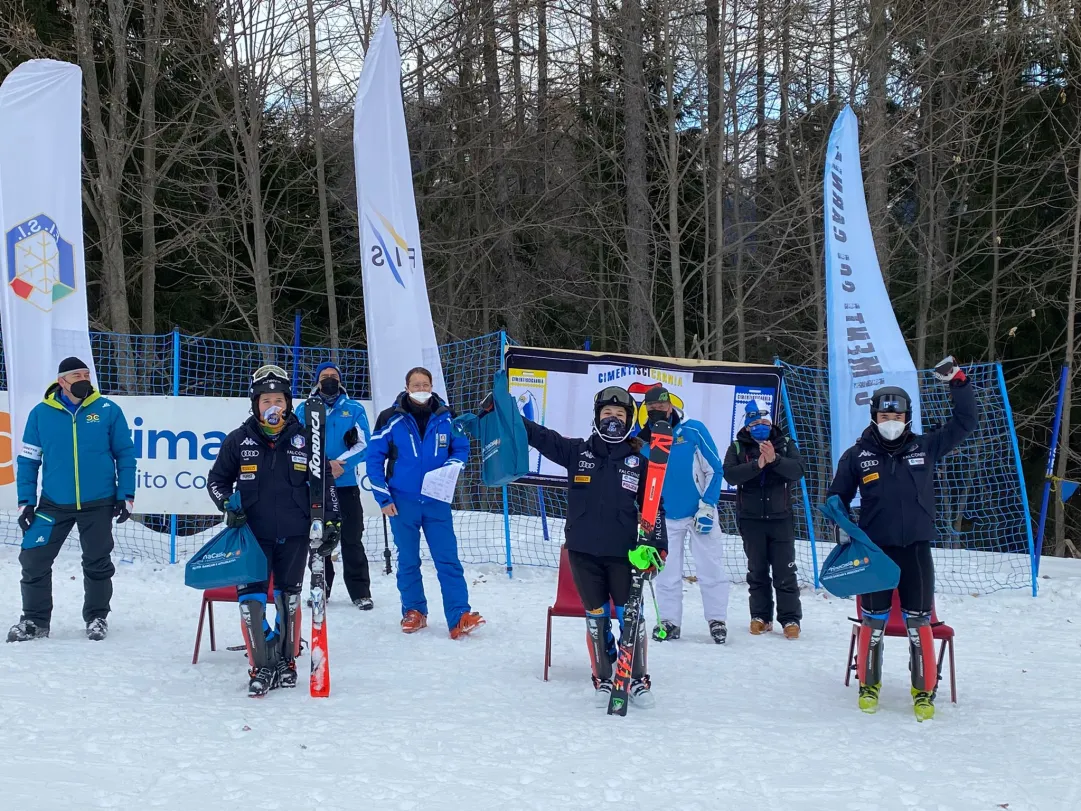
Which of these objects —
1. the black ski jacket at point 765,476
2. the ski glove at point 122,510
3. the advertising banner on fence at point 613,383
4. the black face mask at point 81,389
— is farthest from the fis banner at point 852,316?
the black face mask at point 81,389

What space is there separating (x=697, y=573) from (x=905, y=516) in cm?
227

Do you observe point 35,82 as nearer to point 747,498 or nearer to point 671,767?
point 747,498

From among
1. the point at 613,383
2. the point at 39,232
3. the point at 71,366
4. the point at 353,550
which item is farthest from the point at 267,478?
the point at 39,232

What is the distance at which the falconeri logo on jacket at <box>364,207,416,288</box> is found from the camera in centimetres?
932

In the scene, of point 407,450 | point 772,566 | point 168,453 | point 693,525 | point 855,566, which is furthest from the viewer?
point 168,453

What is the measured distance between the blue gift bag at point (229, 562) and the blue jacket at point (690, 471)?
3.23 meters

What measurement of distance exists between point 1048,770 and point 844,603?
4605 millimetres

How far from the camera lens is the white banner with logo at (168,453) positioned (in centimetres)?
961

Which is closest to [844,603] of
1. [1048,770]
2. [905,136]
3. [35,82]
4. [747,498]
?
[747,498]

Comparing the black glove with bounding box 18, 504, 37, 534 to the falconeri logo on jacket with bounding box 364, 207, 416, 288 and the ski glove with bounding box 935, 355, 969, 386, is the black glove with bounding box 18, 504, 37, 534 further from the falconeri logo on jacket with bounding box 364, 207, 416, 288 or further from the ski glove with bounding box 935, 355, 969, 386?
the ski glove with bounding box 935, 355, 969, 386

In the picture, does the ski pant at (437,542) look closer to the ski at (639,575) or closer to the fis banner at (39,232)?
the ski at (639,575)

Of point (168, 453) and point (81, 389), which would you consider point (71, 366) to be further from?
point (168, 453)

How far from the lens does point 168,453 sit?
9625 mm

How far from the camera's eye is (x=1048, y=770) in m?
4.48
